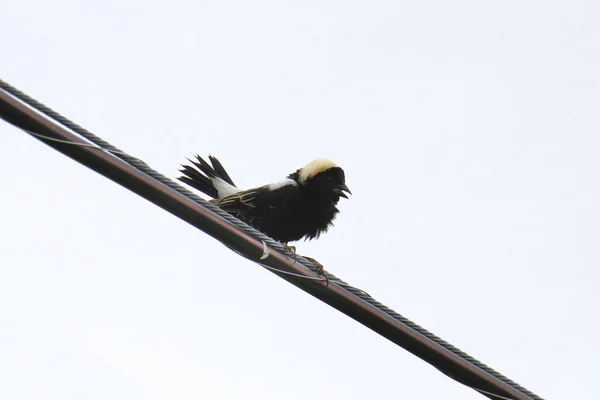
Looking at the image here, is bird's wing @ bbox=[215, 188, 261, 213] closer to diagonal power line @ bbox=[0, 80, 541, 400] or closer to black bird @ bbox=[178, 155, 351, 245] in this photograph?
black bird @ bbox=[178, 155, 351, 245]

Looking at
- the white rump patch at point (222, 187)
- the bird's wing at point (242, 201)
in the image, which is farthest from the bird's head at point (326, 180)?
the white rump patch at point (222, 187)

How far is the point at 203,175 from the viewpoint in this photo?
793 cm

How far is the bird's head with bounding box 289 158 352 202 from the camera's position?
6.80 m

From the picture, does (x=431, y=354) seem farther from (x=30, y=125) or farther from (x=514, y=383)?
(x=30, y=125)

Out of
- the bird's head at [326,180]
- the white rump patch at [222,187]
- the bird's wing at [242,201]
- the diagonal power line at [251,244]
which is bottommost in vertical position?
the diagonal power line at [251,244]

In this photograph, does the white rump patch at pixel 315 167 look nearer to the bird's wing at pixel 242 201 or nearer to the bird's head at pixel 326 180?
the bird's head at pixel 326 180

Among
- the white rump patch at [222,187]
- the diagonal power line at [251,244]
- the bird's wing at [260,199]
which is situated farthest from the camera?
the white rump patch at [222,187]

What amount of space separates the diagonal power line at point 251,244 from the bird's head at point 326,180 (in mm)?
2772

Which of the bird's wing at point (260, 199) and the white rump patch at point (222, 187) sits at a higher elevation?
the white rump patch at point (222, 187)

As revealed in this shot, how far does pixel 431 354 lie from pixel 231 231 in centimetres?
103

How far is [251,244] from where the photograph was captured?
3.72 m

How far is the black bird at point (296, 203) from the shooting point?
22.1 feet

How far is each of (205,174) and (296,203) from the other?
1.47 meters

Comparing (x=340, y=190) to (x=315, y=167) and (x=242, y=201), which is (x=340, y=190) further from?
(x=242, y=201)
